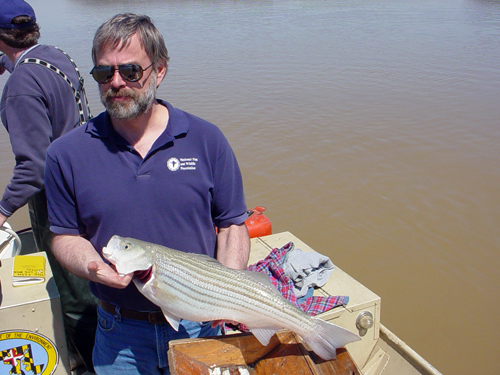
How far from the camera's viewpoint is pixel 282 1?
125ft

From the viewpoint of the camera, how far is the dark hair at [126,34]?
235 centimetres

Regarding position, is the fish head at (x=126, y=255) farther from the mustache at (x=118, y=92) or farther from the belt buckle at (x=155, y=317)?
the mustache at (x=118, y=92)

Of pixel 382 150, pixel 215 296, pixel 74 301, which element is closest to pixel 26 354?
pixel 74 301

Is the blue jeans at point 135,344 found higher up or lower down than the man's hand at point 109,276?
lower down

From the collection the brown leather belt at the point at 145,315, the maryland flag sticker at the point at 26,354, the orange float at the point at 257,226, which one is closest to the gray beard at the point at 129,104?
the brown leather belt at the point at 145,315

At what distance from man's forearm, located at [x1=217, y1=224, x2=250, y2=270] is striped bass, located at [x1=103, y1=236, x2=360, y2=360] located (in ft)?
0.89

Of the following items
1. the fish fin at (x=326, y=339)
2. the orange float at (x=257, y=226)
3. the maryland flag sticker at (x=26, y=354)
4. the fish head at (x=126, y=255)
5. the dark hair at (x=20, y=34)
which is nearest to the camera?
the fish head at (x=126, y=255)

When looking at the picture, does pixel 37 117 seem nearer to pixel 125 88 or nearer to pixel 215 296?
pixel 125 88

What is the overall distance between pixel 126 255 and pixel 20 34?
2437 millimetres

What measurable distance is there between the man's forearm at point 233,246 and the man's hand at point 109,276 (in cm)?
63

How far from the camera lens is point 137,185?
2.37 m

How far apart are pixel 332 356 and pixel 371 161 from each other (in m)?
7.29

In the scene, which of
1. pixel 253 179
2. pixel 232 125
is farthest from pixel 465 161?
pixel 232 125

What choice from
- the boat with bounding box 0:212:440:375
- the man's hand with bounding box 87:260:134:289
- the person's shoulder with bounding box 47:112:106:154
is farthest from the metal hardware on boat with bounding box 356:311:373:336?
the person's shoulder with bounding box 47:112:106:154
